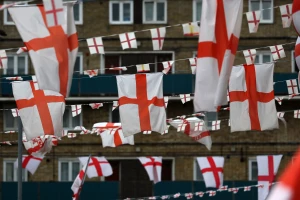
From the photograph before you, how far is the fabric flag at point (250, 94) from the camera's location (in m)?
27.7

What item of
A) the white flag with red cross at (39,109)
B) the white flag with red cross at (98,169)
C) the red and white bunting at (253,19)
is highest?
the red and white bunting at (253,19)

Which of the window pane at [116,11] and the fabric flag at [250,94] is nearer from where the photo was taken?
the fabric flag at [250,94]

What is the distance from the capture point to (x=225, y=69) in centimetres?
1897

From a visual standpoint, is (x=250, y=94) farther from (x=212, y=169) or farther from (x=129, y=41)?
(x=212, y=169)

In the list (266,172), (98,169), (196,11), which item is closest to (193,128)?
(266,172)

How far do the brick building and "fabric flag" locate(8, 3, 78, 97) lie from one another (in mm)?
30875

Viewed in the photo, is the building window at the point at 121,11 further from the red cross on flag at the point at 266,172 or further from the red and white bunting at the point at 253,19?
the red and white bunting at the point at 253,19

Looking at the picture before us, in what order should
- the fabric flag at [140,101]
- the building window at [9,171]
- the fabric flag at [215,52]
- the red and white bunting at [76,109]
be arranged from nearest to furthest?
the fabric flag at [215,52], the fabric flag at [140,101], the red and white bunting at [76,109], the building window at [9,171]

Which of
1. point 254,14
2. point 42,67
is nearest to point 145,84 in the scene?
point 254,14

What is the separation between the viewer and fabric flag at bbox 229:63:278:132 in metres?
27.7

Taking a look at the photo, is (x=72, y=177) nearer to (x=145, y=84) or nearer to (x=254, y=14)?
(x=145, y=84)

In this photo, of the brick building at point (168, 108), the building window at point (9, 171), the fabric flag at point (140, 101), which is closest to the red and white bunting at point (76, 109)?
the fabric flag at point (140, 101)

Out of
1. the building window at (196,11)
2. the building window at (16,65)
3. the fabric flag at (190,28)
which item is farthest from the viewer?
the building window at (16,65)

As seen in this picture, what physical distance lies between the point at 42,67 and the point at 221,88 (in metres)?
2.72
